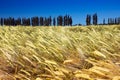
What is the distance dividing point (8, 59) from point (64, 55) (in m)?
0.78

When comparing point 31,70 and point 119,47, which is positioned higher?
point 119,47

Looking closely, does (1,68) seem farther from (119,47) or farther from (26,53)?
(119,47)

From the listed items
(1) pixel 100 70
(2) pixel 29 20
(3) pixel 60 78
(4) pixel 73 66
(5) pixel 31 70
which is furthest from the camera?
(2) pixel 29 20

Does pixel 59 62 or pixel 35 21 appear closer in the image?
pixel 59 62

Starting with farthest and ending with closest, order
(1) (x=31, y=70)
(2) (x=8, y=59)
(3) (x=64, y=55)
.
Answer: (2) (x=8, y=59) < (3) (x=64, y=55) < (1) (x=31, y=70)

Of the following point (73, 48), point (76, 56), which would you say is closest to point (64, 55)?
point (76, 56)

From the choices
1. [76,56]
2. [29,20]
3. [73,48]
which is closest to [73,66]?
[76,56]

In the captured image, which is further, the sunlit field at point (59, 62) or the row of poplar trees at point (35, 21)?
the row of poplar trees at point (35, 21)

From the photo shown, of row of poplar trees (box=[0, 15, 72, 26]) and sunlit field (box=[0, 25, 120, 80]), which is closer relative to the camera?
sunlit field (box=[0, 25, 120, 80])

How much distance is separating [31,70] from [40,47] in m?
0.78

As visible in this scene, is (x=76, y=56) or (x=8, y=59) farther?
(x=8, y=59)

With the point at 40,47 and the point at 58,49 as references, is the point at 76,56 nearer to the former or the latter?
the point at 58,49

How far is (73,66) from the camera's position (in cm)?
293

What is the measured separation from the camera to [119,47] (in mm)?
3654
